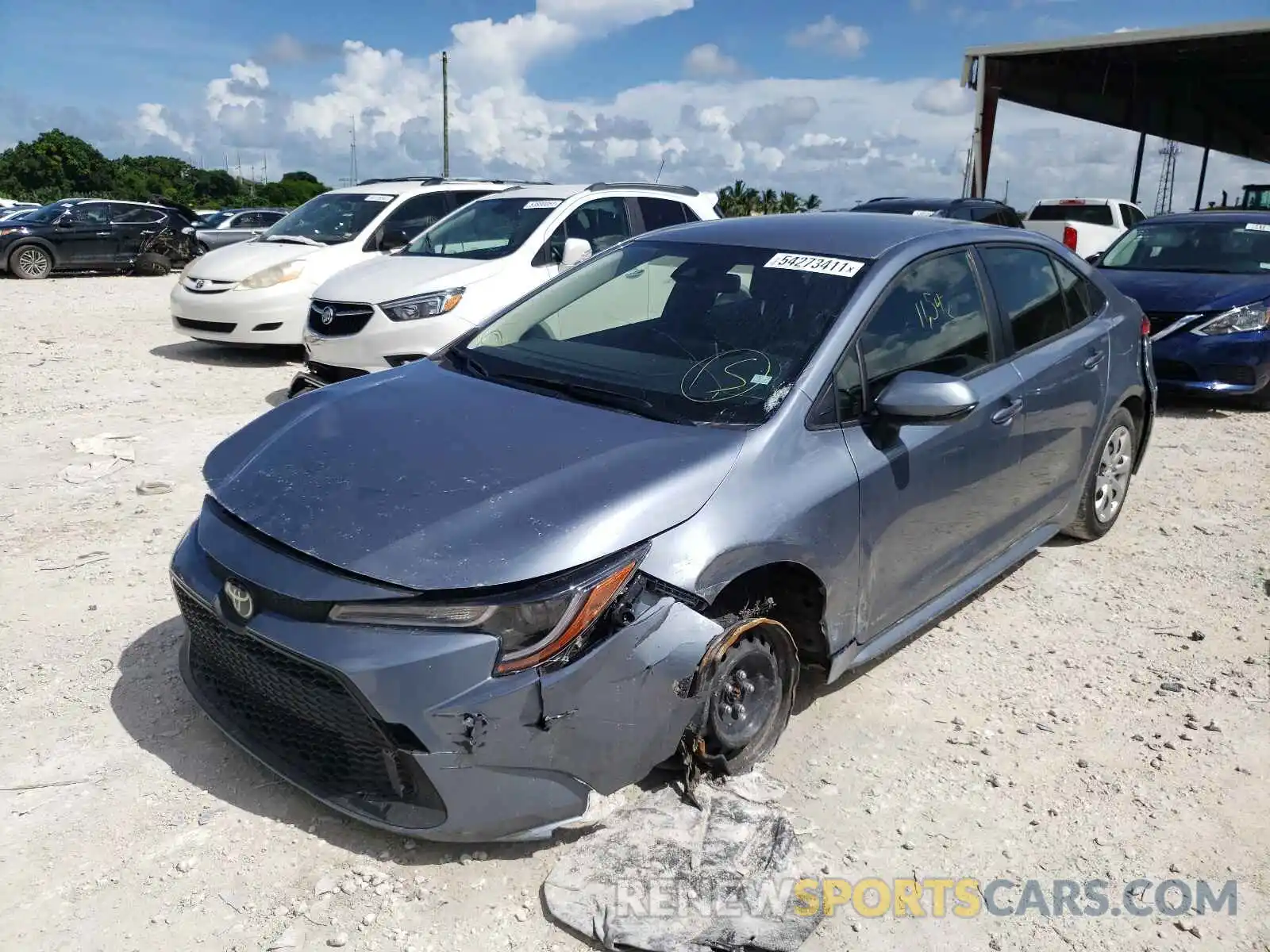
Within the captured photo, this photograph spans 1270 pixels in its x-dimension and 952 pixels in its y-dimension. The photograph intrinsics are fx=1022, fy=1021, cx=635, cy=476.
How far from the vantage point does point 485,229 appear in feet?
29.0

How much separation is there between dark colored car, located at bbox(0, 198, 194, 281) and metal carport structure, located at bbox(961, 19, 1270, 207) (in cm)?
1727

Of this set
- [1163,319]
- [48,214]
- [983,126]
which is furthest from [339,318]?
[983,126]

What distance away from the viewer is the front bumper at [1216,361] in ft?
26.1

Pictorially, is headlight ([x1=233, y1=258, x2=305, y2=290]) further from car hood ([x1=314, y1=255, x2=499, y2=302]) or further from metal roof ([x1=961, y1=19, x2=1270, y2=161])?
metal roof ([x1=961, y1=19, x2=1270, y2=161])

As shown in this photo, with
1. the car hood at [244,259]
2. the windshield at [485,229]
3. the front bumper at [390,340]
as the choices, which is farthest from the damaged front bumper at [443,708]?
the car hood at [244,259]

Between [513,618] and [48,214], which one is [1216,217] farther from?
[48,214]

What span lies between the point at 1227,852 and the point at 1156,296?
21.1 feet

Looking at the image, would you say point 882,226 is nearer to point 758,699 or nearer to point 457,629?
point 758,699

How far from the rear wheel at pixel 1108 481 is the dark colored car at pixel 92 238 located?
1824 centimetres

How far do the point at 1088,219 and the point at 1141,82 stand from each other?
1613cm

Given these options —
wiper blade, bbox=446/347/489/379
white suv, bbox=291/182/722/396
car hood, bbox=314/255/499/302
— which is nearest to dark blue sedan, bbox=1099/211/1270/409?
white suv, bbox=291/182/722/396

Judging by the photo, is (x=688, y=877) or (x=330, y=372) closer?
(x=688, y=877)

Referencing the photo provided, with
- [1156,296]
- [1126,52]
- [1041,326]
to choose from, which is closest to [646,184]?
[1156,296]

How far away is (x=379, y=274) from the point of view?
27.0ft
